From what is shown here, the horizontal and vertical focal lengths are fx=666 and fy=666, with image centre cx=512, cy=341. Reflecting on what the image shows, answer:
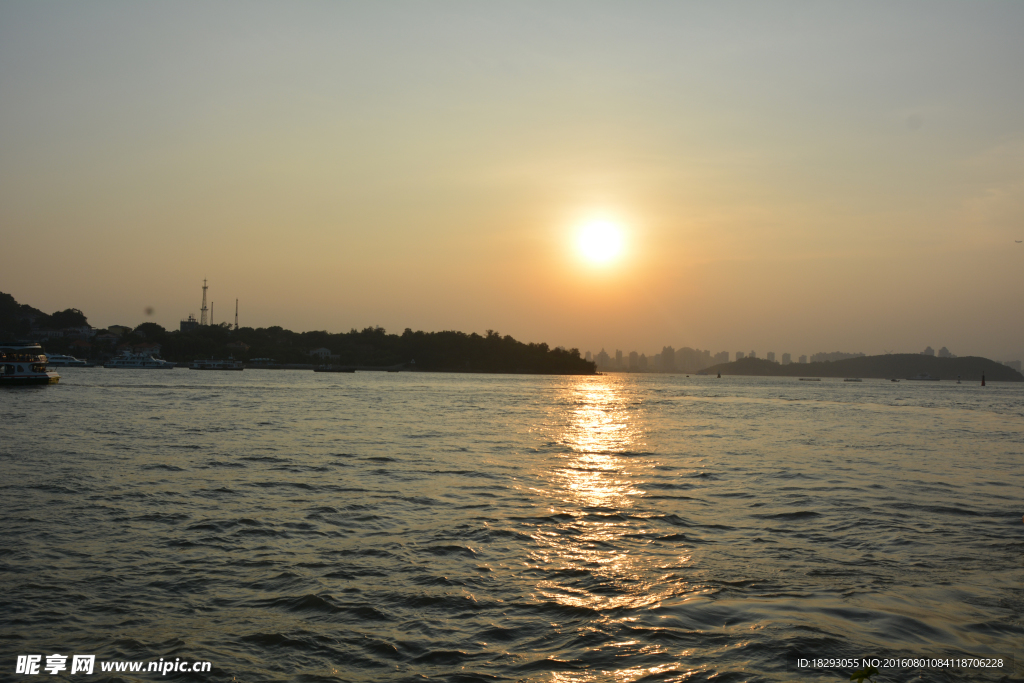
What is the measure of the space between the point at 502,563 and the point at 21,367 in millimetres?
90112

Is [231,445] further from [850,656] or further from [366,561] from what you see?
[850,656]

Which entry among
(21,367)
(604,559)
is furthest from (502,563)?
(21,367)

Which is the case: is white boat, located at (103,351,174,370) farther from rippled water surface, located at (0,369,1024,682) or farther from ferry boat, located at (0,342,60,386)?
rippled water surface, located at (0,369,1024,682)

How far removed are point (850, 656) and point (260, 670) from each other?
7.23 meters

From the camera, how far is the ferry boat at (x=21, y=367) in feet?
261

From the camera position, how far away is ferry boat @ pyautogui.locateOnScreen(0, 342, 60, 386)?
79.4 m

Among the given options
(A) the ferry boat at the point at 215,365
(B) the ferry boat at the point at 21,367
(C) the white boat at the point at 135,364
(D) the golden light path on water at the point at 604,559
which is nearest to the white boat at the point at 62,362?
(C) the white boat at the point at 135,364

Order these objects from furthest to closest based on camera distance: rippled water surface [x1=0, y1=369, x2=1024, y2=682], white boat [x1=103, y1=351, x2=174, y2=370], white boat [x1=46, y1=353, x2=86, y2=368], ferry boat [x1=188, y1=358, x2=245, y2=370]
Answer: ferry boat [x1=188, y1=358, x2=245, y2=370] < white boat [x1=103, y1=351, x2=174, y2=370] < white boat [x1=46, y1=353, x2=86, y2=368] < rippled water surface [x1=0, y1=369, x2=1024, y2=682]

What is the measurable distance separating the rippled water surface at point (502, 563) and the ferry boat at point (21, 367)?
63.8 metres

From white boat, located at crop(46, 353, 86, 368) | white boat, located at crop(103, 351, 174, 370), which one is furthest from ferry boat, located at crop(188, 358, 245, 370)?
white boat, located at crop(46, 353, 86, 368)

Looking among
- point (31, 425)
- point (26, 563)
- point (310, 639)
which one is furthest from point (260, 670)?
point (31, 425)

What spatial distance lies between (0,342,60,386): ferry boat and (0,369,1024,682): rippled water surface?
6384cm

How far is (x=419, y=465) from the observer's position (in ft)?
82.4

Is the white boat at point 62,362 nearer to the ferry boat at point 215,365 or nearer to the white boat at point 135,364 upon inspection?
the white boat at point 135,364
